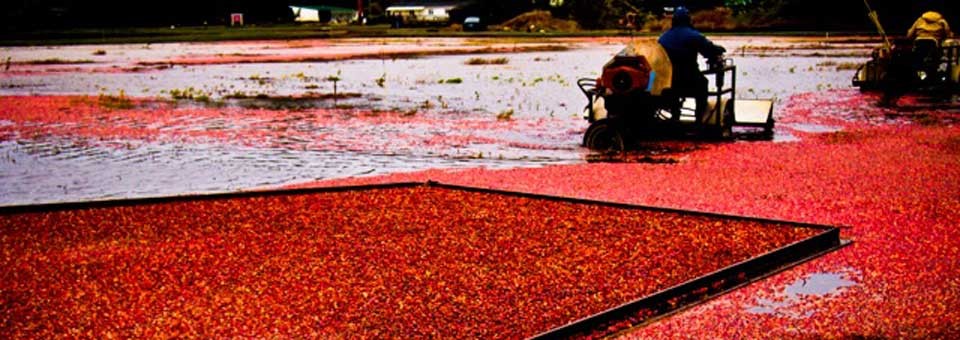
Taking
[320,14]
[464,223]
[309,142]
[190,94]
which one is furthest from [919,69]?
[320,14]

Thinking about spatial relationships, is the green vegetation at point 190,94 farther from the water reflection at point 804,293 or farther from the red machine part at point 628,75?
the water reflection at point 804,293

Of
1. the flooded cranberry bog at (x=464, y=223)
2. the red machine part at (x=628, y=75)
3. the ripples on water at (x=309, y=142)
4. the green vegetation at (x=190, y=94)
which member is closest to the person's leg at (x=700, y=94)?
the flooded cranberry bog at (x=464, y=223)

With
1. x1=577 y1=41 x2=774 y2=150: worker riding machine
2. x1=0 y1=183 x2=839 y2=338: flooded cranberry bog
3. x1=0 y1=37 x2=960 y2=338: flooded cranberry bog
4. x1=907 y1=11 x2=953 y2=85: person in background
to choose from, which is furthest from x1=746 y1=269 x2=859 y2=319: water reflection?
x1=907 y1=11 x2=953 y2=85: person in background

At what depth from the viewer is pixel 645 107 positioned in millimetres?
12594

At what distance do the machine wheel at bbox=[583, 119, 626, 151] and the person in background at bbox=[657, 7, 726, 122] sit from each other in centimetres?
81

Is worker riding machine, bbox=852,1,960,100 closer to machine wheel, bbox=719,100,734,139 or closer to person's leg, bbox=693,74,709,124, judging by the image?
machine wheel, bbox=719,100,734,139

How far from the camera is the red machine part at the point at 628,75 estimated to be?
1211 cm

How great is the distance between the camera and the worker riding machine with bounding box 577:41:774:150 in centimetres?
1221

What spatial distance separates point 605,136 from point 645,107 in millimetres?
639

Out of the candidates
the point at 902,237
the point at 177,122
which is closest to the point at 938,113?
the point at 902,237

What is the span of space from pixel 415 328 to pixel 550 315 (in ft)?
2.49

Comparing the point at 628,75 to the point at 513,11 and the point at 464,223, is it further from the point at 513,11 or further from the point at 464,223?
the point at 513,11

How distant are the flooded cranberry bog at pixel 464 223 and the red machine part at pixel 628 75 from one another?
0.75 metres

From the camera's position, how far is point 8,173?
1180 centimetres
